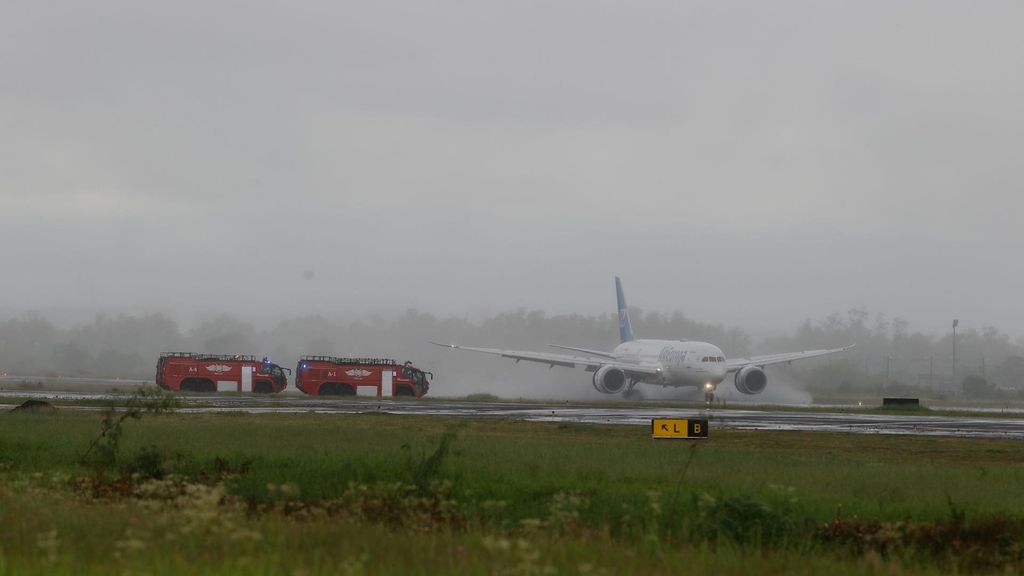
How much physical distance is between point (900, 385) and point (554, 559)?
351ft

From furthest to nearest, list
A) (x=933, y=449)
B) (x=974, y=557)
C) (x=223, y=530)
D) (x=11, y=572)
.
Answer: (x=933, y=449), (x=974, y=557), (x=223, y=530), (x=11, y=572)

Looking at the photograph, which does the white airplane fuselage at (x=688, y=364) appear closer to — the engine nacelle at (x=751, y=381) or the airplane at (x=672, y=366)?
the airplane at (x=672, y=366)

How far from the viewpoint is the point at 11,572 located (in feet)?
28.7

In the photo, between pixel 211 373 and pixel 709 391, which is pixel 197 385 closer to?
pixel 211 373

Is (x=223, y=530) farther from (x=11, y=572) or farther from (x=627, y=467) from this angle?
(x=627, y=467)

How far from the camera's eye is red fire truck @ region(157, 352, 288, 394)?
8575 centimetres

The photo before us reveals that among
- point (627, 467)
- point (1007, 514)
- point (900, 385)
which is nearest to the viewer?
point (1007, 514)

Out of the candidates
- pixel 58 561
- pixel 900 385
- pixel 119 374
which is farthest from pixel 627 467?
pixel 119 374

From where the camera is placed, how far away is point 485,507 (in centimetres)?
1616

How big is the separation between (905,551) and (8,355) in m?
151

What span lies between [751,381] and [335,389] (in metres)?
30.5

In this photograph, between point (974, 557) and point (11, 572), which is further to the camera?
point (974, 557)

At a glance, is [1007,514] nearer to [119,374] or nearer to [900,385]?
[900,385]

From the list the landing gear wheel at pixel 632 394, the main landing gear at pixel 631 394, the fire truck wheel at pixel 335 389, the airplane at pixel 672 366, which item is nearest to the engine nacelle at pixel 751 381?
the airplane at pixel 672 366
